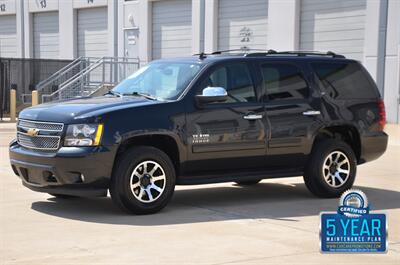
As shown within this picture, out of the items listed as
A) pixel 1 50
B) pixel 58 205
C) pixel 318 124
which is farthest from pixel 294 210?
pixel 1 50

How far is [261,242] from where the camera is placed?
21.9ft

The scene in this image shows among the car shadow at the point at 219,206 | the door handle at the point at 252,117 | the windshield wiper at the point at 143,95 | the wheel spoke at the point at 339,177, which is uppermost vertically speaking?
the windshield wiper at the point at 143,95

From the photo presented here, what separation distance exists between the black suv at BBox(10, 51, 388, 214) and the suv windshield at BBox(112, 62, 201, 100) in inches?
0.8

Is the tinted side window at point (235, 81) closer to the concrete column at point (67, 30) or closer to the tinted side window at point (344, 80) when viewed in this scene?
the tinted side window at point (344, 80)

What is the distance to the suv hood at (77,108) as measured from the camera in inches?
304

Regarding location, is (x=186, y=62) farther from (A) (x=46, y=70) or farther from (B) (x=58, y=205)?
(A) (x=46, y=70)

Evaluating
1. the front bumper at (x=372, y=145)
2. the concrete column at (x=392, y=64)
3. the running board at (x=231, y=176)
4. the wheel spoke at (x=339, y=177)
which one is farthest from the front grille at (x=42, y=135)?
the concrete column at (x=392, y=64)

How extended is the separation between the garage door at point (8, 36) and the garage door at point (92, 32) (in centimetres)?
633

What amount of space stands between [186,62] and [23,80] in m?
22.2

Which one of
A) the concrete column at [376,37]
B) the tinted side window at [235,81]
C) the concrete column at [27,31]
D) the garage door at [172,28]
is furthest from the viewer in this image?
the concrete column at [27,31]

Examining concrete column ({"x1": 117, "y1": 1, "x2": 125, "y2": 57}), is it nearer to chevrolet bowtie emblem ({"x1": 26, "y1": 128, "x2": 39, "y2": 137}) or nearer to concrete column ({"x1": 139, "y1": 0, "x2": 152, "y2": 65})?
concrete column ({"x1": 139, "y1": 0, "x2": 152, "y2": 65})

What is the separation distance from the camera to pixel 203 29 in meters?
27.8
